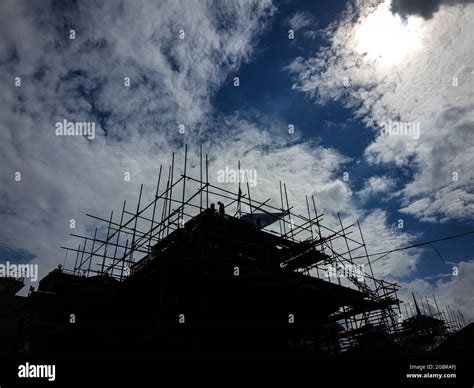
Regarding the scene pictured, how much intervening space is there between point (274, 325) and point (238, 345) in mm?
2042

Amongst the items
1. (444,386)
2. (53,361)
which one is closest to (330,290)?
(444,386)

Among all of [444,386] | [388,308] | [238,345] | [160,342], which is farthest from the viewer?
[388,308]

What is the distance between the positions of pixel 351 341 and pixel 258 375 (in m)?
8.38

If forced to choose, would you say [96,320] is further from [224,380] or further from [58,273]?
[224,380]

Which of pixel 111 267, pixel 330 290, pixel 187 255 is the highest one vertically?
pixel 111 267

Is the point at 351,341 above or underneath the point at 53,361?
underneath

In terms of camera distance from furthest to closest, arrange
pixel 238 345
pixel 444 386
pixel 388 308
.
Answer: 1. pixel 388 308
2. pixel 238 345
3. pixel 444 386

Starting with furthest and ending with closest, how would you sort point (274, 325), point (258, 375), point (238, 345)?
point (274, 325) < point (238, 345) < point (258, 375)

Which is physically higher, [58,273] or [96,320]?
[58,273]

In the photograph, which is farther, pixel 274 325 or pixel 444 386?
pixel 274 325

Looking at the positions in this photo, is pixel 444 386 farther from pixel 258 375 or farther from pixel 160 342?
pixel 160 342

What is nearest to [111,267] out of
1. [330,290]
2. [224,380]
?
[224,380]

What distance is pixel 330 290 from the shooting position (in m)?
13.5

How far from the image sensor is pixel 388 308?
15.0 m
